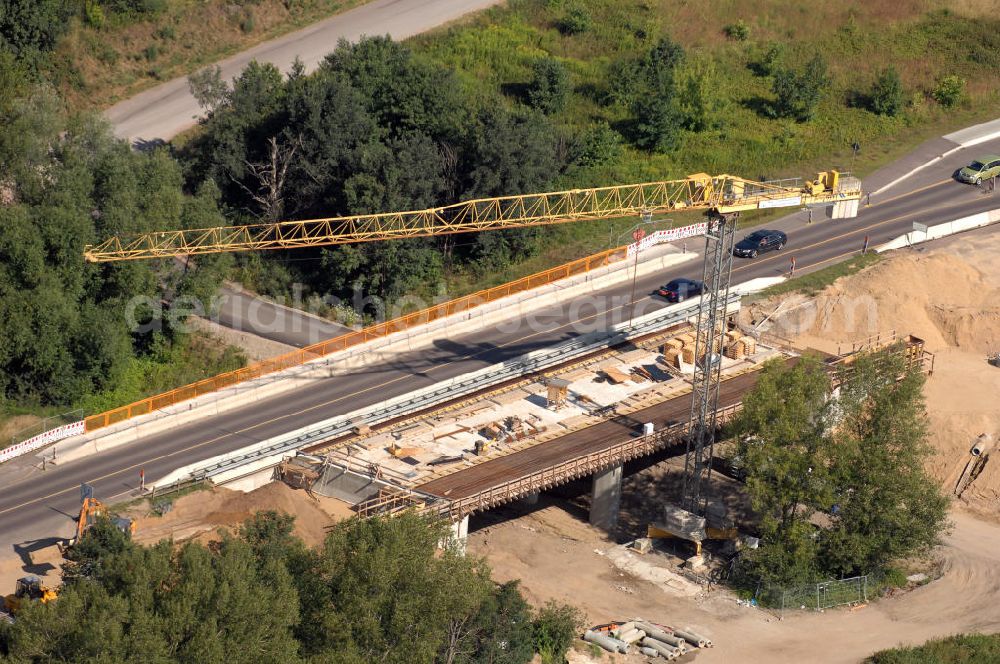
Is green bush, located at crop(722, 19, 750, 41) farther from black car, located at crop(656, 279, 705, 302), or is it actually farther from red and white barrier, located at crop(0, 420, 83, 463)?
red and white barrier, located at crop(0, 420, 83, 463)

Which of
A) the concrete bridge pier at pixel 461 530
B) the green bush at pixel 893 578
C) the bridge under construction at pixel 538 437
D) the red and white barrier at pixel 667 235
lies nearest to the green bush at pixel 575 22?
the red and white barrier at pixel 667 235

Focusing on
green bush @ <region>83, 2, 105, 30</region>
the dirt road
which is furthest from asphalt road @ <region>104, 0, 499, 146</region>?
the dirt road

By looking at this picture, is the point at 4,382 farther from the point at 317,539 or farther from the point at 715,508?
the point at 715,508

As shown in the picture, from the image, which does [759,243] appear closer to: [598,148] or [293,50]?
[598,148]

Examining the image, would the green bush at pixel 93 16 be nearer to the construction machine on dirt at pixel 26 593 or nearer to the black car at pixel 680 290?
the black car at pixel 680 290

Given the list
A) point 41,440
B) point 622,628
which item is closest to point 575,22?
point 41,440

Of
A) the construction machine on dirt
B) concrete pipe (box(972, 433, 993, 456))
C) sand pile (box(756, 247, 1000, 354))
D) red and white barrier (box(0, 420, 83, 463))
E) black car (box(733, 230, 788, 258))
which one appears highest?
black car (box(733, 230, 788, 258))

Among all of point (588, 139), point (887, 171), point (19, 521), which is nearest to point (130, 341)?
point (19, 521)
